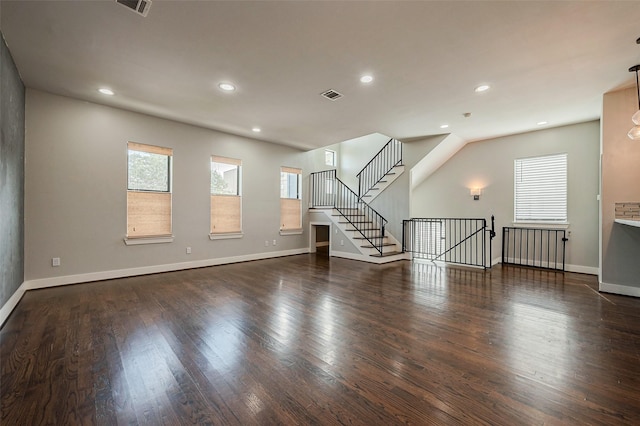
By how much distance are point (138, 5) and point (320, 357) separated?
11.7 feet

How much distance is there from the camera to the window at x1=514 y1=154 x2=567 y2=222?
236 inches

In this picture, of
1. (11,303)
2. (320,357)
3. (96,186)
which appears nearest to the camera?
(320,357)

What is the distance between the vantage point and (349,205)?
935 centimetres

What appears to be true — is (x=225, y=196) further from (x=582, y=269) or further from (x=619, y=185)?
(x=582, y=269)

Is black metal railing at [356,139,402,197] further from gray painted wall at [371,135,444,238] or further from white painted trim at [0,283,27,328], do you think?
white painted trim at [0,283,27,328]

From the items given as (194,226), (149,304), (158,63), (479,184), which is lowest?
(149,304)

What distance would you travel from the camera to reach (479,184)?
7.09 metres

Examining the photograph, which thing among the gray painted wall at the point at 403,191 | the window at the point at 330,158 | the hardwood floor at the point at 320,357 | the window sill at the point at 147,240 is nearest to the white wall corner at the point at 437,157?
the gray painted wall at the point at 403,191

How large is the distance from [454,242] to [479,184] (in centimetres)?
171

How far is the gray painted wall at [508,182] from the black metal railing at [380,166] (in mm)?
1142

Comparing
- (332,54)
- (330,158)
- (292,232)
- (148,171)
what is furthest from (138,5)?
(330,158)

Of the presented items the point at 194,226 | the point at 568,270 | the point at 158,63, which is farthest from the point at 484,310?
the point at 194,226

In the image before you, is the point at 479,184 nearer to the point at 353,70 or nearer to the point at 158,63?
the point at 353,70

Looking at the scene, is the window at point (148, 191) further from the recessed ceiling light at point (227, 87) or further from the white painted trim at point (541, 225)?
the white painted trim at point (541, 225)
